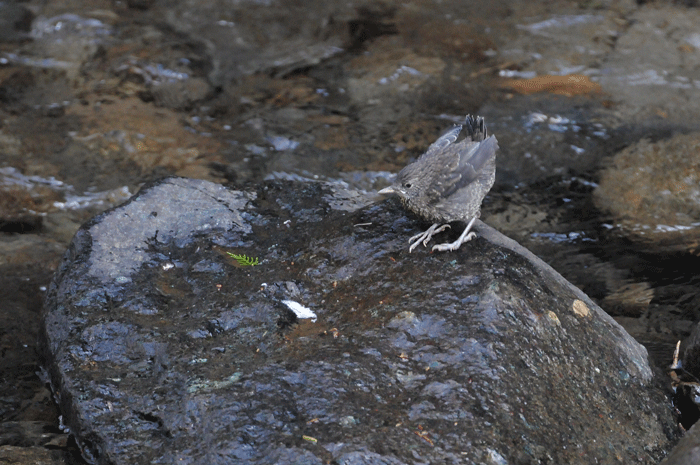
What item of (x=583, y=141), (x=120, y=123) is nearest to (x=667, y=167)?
(x=583, y=141)

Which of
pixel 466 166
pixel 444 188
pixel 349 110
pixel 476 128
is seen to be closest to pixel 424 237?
pixel 444 188

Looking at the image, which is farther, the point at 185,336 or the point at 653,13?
the point at 653,13

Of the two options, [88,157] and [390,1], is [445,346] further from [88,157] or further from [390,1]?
[390,1]

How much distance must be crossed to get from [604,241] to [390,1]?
230 inches

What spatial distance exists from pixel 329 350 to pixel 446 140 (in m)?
1.91

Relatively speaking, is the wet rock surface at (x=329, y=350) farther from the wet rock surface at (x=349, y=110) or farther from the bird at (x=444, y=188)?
the wet rock surface at (x=349, y=110)

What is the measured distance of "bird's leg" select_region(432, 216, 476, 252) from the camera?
3.76 metres

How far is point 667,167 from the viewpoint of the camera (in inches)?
247

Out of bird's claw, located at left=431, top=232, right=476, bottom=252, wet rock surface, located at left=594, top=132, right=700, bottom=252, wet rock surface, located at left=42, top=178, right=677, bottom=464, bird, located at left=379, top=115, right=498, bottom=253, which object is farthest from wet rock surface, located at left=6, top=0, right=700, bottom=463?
bird's claw, located at left=431, top=232, right=476, bottom=252

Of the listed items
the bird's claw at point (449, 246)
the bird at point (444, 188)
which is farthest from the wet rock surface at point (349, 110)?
the bird's claw at point (449, 246)

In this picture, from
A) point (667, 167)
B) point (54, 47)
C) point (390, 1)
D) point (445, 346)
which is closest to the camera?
point (445, 346)

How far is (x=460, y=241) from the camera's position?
3.82 metres

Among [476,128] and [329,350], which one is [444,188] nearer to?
[476,128]

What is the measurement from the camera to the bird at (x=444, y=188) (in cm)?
396
